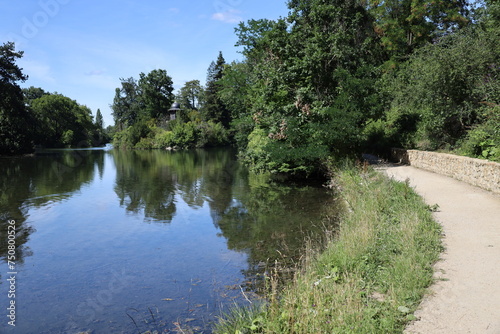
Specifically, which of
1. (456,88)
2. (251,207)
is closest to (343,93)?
(456,88)

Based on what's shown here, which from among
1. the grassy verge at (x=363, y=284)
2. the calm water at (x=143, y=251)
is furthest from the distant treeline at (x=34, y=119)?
the grassy verge at (x=363, y=284)

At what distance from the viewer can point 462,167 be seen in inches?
484

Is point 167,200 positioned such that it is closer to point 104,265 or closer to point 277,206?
point 277,206

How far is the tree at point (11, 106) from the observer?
44719 millimetres

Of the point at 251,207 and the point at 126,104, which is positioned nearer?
the point at 251,207

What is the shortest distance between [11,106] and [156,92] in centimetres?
4148

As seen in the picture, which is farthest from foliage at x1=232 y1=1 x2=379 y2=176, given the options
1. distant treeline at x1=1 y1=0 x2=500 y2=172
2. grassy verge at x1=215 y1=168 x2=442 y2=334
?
grassy verge at x1=215 y1=168 x2=442 y2=334

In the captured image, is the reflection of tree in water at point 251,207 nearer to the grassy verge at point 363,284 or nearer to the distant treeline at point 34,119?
the grassy verge at point 363,284

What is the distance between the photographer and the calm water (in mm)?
5828

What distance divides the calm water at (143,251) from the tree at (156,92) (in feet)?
232

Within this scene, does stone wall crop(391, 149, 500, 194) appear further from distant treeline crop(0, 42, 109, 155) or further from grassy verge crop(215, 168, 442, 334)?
distant treeline crop(0, 42, 109, 155)

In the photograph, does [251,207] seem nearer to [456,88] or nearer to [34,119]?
[456,88]

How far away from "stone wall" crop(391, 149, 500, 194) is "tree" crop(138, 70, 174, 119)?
251 ft

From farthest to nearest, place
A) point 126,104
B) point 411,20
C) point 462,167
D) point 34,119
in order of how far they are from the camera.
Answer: point 126,104
point 34,119
point 411,20
point 462,167
